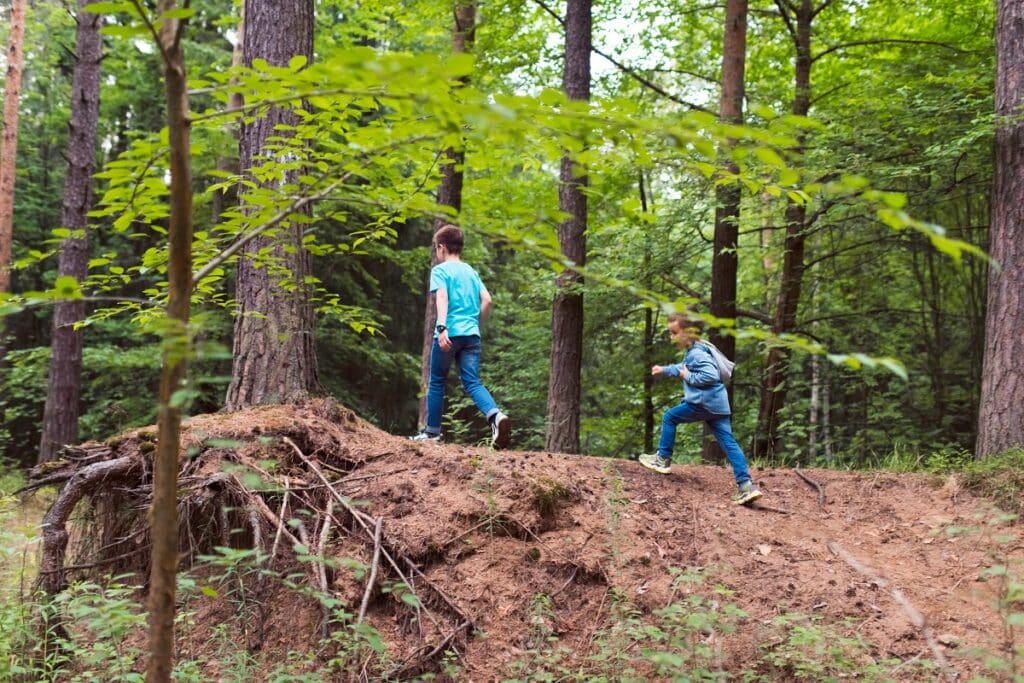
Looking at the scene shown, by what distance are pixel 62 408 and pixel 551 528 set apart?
1147 cm

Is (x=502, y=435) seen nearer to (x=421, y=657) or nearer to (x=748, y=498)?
(x=748, y=498)

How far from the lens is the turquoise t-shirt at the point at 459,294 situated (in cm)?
586

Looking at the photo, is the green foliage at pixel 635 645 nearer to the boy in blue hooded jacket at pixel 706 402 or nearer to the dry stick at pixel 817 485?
the boy in blue hooded jacket at pixel 706 402

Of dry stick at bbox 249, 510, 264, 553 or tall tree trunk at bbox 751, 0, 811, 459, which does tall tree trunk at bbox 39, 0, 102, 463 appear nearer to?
dry stick at bbox 249, 510, 264, 553

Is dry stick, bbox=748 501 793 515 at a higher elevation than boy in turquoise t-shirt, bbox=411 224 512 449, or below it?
below

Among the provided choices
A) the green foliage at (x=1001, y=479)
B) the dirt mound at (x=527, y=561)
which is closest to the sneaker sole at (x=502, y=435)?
the dirt mound at (x=527, y=561)

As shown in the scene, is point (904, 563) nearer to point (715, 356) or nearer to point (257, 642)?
point (715, 356)

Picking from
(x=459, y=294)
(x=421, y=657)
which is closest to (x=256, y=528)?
(x=421, y=657)

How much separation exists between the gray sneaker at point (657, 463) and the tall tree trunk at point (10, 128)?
1144 cm

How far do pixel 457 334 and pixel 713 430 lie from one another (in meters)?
2.37

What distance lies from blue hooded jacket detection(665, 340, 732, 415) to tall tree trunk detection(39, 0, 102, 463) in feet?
36.8

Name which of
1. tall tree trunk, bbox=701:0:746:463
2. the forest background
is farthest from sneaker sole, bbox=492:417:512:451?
tall tree trunk, bbox=701:0:746:463

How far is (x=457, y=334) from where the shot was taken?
233 inches

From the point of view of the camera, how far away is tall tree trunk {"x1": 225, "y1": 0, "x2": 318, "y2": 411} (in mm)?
5250
